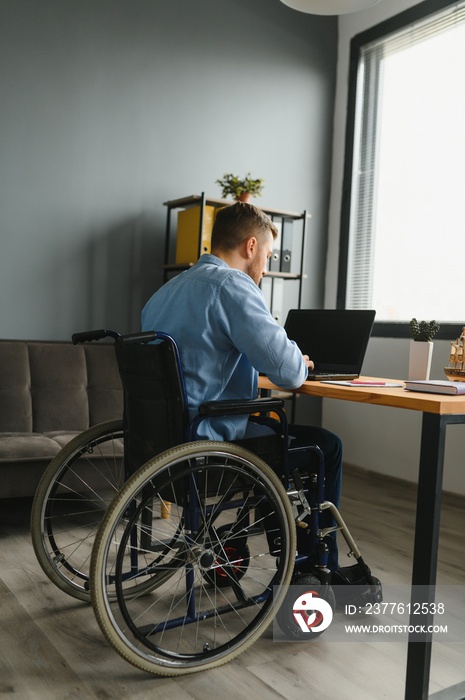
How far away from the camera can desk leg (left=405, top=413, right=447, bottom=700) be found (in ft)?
4.69

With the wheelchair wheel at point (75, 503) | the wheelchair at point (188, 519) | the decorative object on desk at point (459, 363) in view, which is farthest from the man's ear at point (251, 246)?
the decorative object on desk at point (459, 363)

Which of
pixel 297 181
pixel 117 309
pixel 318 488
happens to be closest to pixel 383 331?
pixel 297 181

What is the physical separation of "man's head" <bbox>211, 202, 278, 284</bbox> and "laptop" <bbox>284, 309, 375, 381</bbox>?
48 cm

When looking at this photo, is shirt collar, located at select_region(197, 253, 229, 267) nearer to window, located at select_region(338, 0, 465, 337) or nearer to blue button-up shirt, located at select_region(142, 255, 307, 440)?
blue button-up shirt, located at select_region(142, 255, 307, 440)

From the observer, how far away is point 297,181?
4.21 metres

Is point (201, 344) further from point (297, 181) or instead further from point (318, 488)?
point (297, 181)

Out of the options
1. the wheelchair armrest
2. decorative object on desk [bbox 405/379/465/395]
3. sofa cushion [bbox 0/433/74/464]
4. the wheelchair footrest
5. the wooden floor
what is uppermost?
decorative object on desk [bbox 405/379/465/395]

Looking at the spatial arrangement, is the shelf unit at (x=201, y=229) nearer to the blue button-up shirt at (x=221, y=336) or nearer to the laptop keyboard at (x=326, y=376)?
the laptop keyboard at (x=326, y=376)

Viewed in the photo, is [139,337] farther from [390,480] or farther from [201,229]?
[390,480]

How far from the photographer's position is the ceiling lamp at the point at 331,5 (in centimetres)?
222

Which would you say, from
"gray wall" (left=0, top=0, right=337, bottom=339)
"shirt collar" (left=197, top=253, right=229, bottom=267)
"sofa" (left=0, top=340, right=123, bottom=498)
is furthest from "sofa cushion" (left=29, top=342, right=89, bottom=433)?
"shirt collar" (left=197, top=253, right=229, bottom=267)

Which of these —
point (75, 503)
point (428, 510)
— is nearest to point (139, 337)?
point (428, 510)

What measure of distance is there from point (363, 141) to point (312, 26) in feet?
2.62

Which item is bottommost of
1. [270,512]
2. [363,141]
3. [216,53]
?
[270,512]
